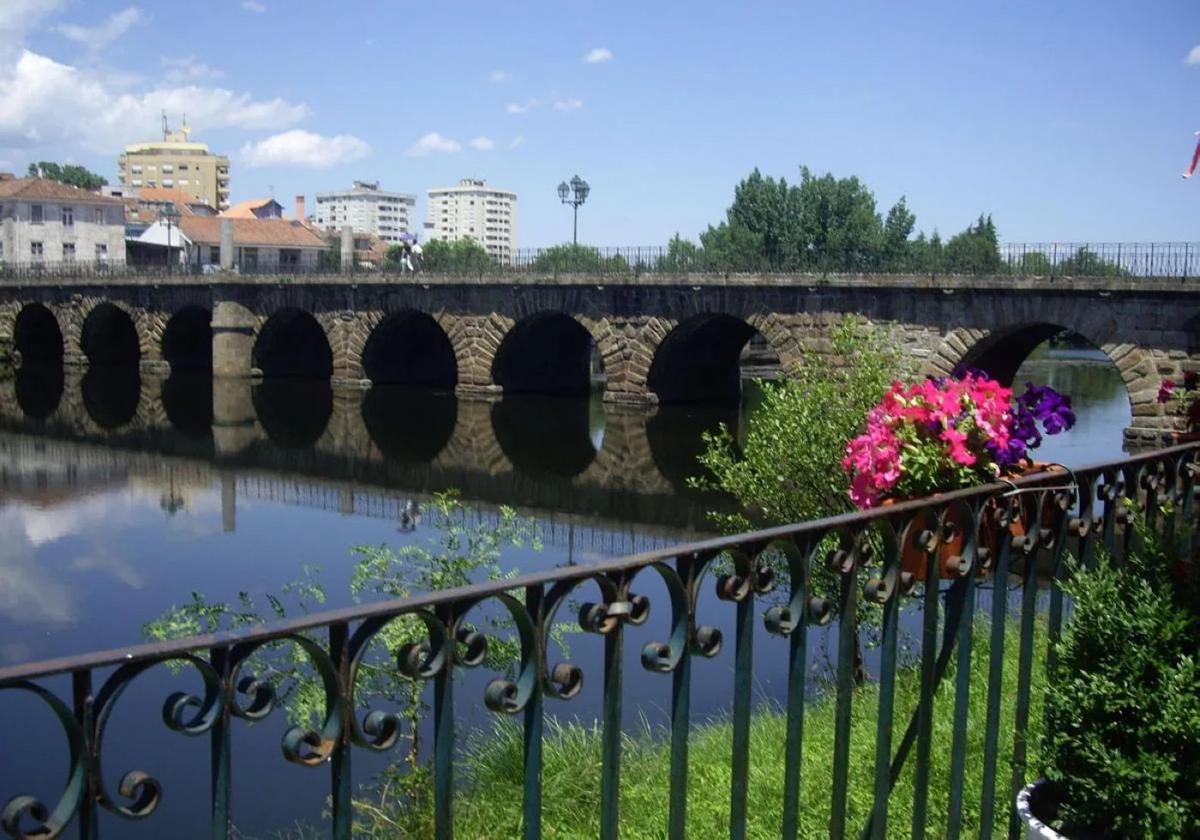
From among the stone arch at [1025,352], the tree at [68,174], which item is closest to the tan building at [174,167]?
the tree at [68,174]

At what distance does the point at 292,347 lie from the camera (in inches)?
1753

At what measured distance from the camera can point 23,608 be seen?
1299 cm

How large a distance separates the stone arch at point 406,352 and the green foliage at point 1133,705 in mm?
36026

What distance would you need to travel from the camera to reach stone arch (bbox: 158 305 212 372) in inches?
1772

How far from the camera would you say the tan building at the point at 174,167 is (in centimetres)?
15100

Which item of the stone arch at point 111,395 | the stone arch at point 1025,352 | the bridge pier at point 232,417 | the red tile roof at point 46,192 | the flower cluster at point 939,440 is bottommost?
the stone arch at point 111,395

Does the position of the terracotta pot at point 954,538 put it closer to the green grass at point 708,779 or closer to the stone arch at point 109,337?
the green grass at point 708,779

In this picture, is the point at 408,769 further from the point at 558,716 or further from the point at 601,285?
the point at 601,285

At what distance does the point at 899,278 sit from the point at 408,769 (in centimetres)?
2201

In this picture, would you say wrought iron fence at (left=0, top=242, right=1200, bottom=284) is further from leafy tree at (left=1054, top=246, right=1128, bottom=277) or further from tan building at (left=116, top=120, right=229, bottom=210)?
tan building at (left=116, top=120, right=229, bottom=210)

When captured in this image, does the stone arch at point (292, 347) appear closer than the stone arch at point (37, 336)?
Yes

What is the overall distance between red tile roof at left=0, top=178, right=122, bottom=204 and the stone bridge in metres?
28.5

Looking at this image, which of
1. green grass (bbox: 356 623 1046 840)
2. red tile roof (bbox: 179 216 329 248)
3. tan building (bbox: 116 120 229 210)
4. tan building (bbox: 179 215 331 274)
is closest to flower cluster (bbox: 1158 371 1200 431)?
green grass (bbox: 356 623 1046 840)

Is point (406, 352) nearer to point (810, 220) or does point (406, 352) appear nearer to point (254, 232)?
point (810, 220)
